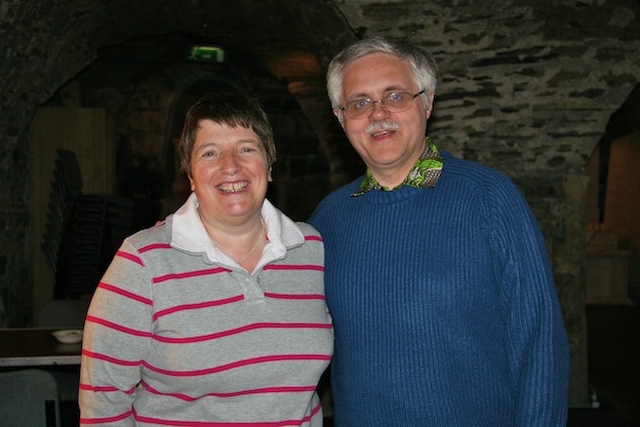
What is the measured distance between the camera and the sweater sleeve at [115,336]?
5.29 ft

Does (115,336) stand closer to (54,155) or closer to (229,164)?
(229,164)

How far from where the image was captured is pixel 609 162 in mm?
10555

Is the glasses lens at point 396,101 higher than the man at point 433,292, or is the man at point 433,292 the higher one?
the glasses lens at point 396,101

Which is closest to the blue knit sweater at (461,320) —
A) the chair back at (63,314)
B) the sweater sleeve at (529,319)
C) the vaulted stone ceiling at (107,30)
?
the sweater sleeve at (529,319)

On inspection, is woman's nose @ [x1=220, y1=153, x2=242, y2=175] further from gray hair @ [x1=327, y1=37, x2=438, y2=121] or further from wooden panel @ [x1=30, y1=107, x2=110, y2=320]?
wooden panel @ [x1=30, y1=107, x2=110, y2=320]

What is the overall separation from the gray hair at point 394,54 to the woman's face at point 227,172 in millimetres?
292

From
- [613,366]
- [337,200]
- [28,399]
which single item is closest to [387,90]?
[337,200]

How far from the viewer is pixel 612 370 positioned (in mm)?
6328

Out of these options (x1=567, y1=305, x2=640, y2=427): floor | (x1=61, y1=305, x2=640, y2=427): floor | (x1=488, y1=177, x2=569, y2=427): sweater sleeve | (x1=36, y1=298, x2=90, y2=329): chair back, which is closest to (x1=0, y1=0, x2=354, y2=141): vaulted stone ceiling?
(x1=36, y1=298, x2=90, y2=329): chair back

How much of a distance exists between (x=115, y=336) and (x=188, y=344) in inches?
6.0

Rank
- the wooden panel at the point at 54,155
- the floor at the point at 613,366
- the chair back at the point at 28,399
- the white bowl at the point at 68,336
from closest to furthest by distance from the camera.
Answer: the chair back at the point at 28,399
the white bowl at the point at 68,336
the floor at the point at 613,366
the wooden panel at the point at 54,155

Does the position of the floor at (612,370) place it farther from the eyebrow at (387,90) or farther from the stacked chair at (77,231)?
the eyebrow at (387,90)

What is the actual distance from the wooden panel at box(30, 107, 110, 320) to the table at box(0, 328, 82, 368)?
3314 mm

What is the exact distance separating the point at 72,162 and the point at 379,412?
Answer: 231 inches
